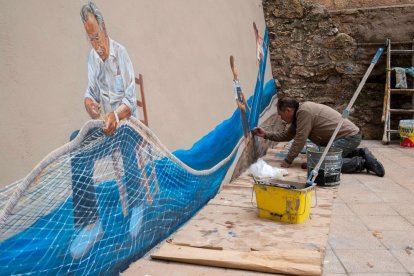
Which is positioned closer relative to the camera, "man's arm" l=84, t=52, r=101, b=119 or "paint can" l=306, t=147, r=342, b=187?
"man's arm" l=84, t=52, r=101, b=119

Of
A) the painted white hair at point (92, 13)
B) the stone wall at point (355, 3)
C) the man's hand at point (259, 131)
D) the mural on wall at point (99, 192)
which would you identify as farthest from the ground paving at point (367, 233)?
the stone wall at point (355, 3)

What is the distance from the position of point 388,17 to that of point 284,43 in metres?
1.85

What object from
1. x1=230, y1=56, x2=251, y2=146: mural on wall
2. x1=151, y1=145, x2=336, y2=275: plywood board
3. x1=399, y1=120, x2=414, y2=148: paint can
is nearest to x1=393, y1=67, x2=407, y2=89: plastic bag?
x1=399, y1=120, x2=414, y2=148: paint can

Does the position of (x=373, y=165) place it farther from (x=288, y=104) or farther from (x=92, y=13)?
(x=92, y=13)

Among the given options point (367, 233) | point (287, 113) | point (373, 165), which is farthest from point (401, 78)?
point (367, 233)

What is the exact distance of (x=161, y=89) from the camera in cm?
290

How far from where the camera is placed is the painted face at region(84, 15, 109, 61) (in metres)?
2.12

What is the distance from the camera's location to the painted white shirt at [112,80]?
215 centimetres

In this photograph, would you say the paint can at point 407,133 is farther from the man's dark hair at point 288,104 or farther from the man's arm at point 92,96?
the man's arm at point 92,96

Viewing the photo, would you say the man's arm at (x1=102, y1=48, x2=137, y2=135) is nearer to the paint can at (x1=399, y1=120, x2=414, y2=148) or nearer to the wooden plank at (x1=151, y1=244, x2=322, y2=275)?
the wooden plank at (x1=151, y1=244, x2=322, y2=275)

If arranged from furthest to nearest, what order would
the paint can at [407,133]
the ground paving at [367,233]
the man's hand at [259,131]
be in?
1. the paint can at [407,133]
2. the man's hand at [259,131]
3. the ground paving at [367,233]

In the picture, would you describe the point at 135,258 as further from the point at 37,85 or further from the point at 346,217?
the point at 346,217

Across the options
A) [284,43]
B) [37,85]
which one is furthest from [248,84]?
[37,85]

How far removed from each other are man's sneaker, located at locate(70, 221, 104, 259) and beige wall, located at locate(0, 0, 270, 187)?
0.47m
